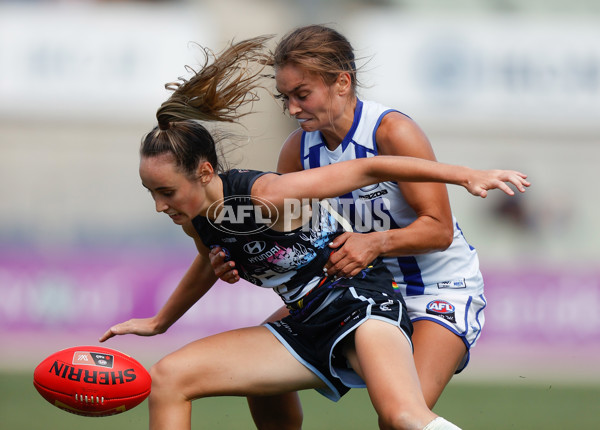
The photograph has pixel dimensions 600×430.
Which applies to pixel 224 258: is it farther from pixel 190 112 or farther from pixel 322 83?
pixel 322 83

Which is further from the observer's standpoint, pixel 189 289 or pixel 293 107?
pixel 189 289

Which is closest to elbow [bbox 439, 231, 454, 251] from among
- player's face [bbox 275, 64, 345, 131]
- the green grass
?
player's face [bbox 275, 64, 345, 131]

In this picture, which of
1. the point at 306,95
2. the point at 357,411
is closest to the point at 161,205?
the point at 306,95

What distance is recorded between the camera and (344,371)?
340 cm

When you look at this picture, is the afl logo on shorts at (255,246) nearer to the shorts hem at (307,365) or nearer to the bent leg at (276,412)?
the shorts hem at (307,365)

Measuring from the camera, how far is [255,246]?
337 centimetres

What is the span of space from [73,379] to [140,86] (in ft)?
33.0

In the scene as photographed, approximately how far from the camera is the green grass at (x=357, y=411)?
562cm

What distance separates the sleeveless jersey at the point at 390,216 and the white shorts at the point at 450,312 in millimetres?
37

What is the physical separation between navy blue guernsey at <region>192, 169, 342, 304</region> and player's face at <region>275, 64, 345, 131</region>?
38 centimetres

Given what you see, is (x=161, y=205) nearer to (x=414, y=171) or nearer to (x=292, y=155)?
(x=292, y=155)

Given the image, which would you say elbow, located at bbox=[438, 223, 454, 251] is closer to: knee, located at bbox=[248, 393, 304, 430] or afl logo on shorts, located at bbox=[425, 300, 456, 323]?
afl logo on shorts, located at bbox=[425, 300, 456, 323]

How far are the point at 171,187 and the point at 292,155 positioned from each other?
0.85 meters

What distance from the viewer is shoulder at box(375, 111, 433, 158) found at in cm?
353
